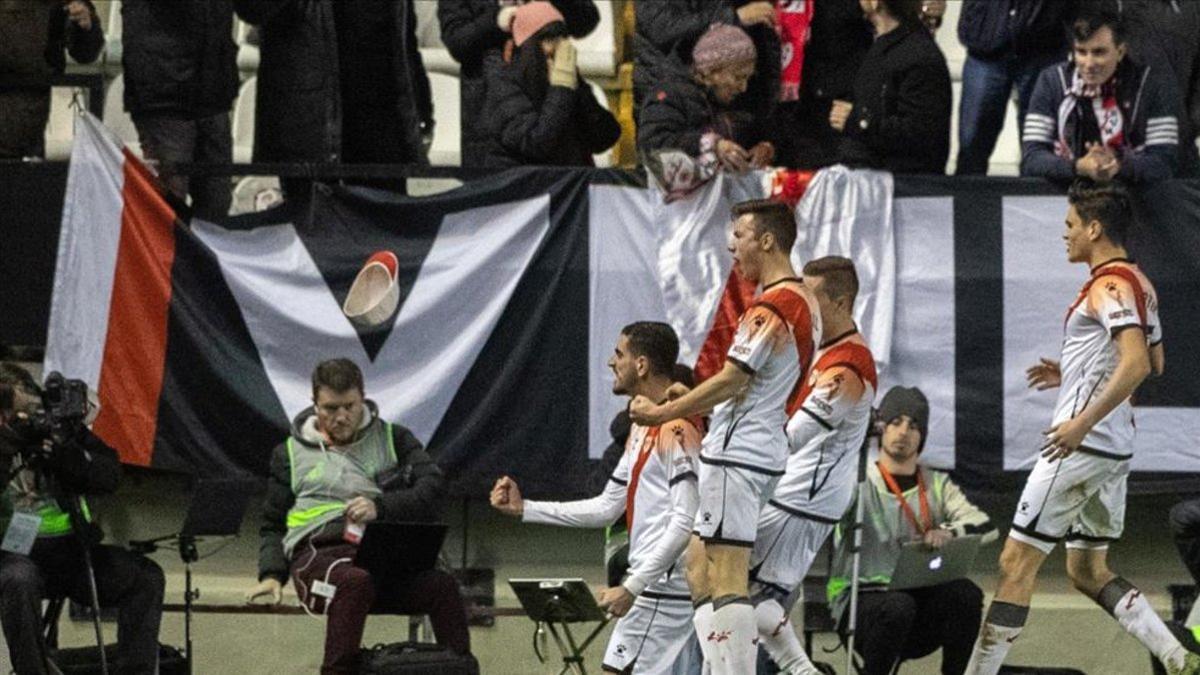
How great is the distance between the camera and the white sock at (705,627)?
415 inches

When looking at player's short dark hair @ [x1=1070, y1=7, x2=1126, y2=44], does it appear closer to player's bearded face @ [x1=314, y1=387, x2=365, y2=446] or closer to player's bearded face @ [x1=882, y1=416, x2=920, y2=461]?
player's bearded face @ [x1=882, y1=416, x2=920, y2=461]

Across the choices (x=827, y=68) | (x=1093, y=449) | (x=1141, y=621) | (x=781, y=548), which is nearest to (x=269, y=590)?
(x=781, y=548)

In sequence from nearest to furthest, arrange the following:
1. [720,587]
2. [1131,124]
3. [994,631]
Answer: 1. [720,587]
2. [994,631]
3. [1131,124]

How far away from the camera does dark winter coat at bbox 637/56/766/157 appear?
13.4m

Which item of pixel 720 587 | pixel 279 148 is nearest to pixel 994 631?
pixel 720 587

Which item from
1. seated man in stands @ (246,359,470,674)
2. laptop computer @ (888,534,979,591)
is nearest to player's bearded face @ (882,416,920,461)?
laptop computer @ (888,534,979,591)

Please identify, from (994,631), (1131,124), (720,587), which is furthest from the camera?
(1131,124)

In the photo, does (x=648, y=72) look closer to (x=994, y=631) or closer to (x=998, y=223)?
(x=998, y=223)

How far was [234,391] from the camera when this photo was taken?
44.7 ft

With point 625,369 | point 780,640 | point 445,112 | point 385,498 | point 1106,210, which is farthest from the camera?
point 445,112

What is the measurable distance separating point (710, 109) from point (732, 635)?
374 centimetres

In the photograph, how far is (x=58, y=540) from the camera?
12.2 meters

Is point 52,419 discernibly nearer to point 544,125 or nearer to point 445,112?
point 544,125

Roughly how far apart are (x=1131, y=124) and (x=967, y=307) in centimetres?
123
